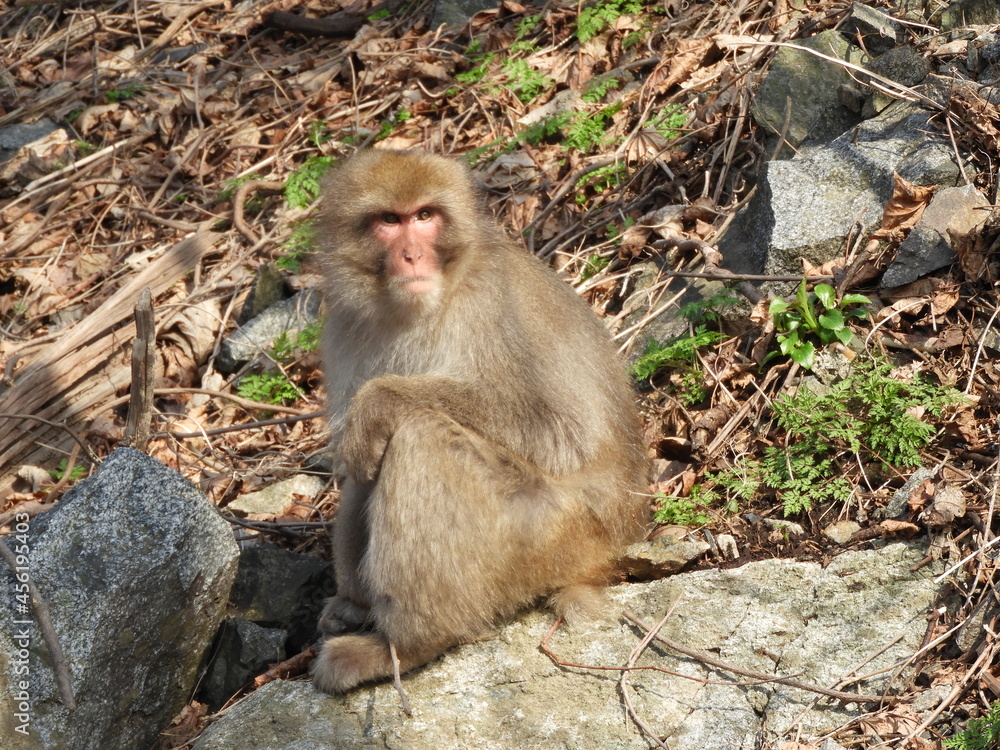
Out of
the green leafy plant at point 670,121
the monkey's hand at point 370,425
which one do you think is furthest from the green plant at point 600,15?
the monkey's hand at point 370,425

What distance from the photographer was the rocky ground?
4.01m

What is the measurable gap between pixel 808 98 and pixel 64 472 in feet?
16.2

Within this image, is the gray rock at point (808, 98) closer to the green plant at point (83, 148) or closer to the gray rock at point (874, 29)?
the gray rock at point (874, 29)

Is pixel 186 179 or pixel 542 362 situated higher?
pixel 542 362

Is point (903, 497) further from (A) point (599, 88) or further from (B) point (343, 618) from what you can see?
(A) point (599, 88)

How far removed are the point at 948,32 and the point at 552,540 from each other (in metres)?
3.74

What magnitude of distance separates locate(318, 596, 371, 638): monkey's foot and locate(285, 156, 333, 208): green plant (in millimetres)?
3706

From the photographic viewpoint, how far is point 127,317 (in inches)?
257

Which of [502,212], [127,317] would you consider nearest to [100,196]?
[127,317]

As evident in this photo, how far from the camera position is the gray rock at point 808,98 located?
218 inches

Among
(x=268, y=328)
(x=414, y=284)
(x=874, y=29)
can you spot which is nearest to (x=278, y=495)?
(x=268, y=328)

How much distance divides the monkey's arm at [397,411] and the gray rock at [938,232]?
2.01 m

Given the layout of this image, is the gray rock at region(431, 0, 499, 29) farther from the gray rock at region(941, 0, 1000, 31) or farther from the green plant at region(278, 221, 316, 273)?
the gray rock at region(941, 0, 1000, 31)

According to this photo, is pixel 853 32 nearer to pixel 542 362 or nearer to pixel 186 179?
pixel 542 362
